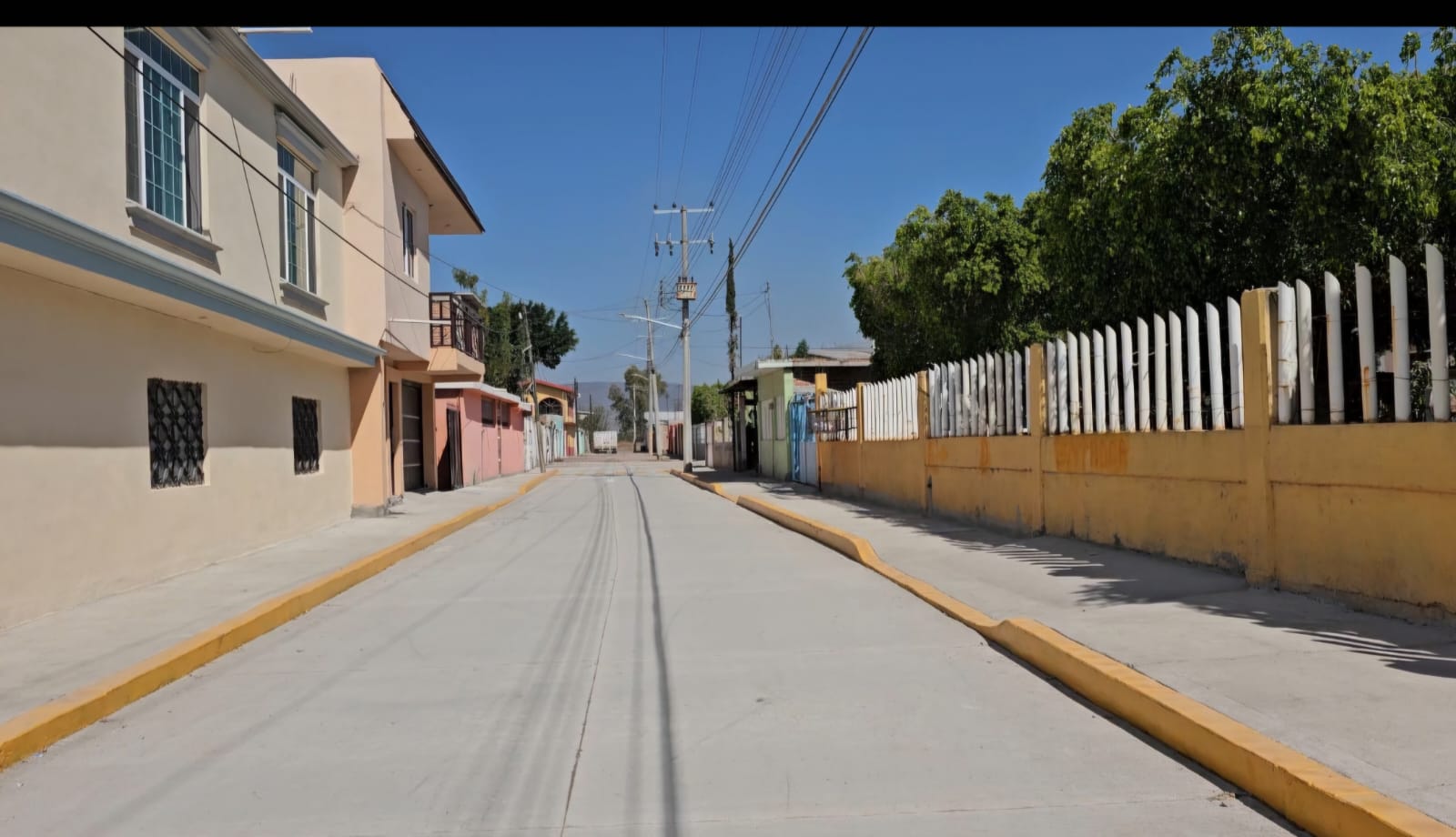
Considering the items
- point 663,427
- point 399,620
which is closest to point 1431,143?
point 399,620

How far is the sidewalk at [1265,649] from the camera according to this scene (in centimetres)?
449

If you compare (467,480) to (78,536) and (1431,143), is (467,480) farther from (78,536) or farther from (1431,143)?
(1431,143)

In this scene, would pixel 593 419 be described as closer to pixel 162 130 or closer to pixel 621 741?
pixel 162 130

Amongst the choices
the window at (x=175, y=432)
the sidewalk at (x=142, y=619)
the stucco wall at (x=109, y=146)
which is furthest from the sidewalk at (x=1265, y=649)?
the stucco wall at (x=109, y=146)

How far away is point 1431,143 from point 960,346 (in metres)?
11.9

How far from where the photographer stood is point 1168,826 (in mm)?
4133

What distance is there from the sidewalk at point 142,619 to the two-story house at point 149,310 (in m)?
0.25

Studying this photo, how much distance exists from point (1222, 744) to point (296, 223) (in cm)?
1470

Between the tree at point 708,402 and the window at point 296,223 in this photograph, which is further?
the tree at point 708,402

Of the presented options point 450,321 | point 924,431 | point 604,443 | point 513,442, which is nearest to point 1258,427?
point 924,431

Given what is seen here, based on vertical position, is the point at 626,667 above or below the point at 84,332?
below

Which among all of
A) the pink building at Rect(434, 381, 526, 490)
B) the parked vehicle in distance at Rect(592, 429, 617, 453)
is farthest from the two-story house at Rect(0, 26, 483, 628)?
the parked vehicle in distance at Rect(592, 429, 617, 453)

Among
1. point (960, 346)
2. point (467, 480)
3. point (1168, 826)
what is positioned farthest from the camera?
point (467, 480)

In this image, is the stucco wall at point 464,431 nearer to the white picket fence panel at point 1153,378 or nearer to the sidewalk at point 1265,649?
the white picket fence panel at point 1153,378
